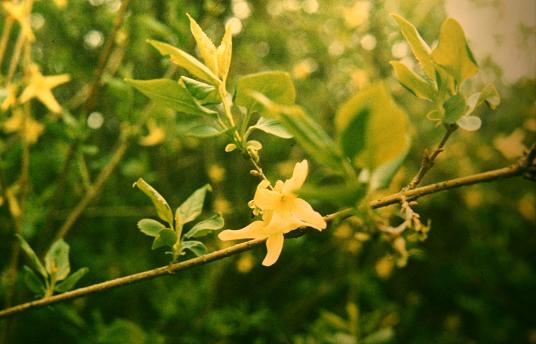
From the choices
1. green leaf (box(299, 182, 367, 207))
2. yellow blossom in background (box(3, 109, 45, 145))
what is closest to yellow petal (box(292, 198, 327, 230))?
green leaf (box(299, 182, 367, 207))

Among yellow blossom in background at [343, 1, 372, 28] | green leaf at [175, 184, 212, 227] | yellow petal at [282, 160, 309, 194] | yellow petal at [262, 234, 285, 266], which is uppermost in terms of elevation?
yellow blossom in background at [343, 1, 372, 28]

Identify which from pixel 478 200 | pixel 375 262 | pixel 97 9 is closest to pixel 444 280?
pixel 478 200

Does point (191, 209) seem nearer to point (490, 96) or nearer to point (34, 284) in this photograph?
point (34, 284)

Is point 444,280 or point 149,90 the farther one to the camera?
point 444,280

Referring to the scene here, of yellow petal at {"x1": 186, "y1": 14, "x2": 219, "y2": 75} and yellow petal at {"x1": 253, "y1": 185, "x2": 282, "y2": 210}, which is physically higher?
yellow petal at {"x1": 186, "y1": 14, "x2": 219, "y2": 75}

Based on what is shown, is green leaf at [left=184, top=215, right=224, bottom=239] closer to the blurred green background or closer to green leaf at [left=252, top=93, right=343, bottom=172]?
green leaf at [left=252, top=93, right=343, bottom=172]

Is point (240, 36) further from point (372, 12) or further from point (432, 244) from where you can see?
point (432, 244)
